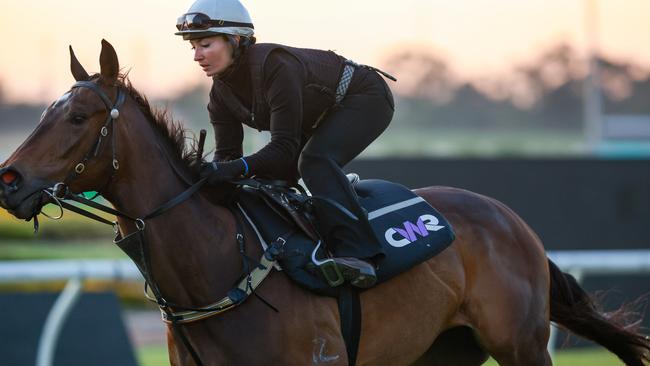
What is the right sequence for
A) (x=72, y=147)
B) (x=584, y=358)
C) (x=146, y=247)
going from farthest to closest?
(x=584, y=358) < (x=146, y=247) < (x=72, y=147)

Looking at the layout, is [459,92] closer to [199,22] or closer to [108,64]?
[199,22]

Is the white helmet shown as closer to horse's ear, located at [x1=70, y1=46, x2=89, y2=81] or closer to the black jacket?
the black jacket

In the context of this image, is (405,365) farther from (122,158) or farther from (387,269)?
(122,158)

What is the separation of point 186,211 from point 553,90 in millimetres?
9992

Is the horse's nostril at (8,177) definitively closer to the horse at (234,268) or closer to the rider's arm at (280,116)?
the horse at (234,268)

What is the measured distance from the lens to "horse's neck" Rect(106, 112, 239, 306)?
4230 mm

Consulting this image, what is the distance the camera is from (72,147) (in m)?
3.99

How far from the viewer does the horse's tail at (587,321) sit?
5.62 m

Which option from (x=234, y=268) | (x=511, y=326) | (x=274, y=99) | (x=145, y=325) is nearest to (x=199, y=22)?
(x=274, y=99)

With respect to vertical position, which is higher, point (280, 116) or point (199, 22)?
point (199, 22)

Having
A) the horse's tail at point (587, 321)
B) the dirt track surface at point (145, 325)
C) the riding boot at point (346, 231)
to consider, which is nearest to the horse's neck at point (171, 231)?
the riding boot at point (346, 231)

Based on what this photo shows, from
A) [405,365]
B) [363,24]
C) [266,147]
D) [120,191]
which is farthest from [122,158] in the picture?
[363,24]

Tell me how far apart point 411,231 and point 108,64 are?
5.14 ft

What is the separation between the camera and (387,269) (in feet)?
15.3
